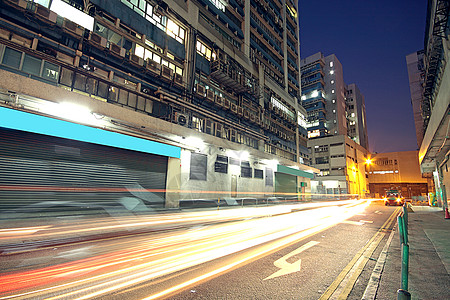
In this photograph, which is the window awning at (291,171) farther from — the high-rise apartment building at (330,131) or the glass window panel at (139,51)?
the glass window panel at (139,51)

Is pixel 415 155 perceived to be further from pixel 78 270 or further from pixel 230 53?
pixel 78 270

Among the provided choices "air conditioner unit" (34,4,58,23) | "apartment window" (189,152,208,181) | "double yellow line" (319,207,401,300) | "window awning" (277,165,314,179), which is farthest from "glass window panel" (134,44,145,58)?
"window awning" (277,165,314,179)

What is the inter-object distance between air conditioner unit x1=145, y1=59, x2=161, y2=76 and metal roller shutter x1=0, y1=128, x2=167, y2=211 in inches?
282

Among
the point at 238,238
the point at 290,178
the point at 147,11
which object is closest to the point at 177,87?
the point at 147,11

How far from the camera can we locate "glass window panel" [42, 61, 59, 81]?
1293 cm

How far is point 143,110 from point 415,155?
95436mm

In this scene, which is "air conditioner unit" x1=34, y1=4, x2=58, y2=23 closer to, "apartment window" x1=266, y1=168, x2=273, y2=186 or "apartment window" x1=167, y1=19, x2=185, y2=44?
"apartment window" x1=167, y1=19, x2=185, y2=44

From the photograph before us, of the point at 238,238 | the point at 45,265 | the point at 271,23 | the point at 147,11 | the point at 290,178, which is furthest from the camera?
the point at 271,23

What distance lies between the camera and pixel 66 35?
45.4ft

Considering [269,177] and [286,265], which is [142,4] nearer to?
[286,265]

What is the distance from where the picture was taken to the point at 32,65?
12.5 m

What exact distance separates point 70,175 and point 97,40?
9201mm

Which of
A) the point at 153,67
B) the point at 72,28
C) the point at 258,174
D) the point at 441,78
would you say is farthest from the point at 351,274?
the point at 258,174

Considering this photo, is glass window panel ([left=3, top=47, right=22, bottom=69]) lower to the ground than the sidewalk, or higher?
higher
